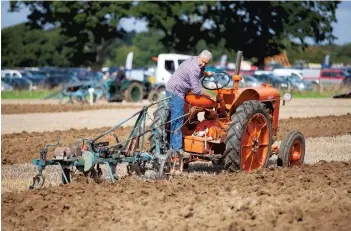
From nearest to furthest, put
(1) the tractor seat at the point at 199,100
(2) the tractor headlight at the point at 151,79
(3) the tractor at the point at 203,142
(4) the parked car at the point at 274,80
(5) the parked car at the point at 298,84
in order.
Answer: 1. (3) the tractor at the point at 203,142
2. (1) the tractor seat at the point at 199,100
3. (2) the tractor headlight at the point at 151,79
4. (4) the parked car at the point at 274,80
5. (5) the parked car at the point at 298,84

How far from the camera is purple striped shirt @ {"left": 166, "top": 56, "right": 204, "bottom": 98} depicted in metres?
10.9

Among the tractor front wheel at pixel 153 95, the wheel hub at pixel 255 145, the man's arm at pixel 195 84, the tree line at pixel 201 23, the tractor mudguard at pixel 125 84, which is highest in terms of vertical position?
the tree line at pixel 201 23

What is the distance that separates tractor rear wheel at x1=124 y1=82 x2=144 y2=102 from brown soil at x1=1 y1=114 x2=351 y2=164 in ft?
39.6

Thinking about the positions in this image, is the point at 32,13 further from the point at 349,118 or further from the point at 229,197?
the point at 229,197

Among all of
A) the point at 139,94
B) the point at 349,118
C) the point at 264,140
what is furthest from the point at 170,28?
the point at 264,140

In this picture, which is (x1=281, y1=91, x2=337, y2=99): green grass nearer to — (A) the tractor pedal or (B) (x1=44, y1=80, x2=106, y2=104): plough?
(B) (x1=44, y1=80, x2=106, y2=104): plough

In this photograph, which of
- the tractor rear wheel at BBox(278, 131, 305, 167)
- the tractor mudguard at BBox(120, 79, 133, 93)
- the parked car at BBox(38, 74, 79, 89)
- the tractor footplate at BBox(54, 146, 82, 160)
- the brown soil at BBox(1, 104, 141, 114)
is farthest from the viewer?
the parked car at BBox(38, 74, 79, 89)

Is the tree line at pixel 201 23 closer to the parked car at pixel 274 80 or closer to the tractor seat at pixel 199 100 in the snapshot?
the parked car at pixel 274 80

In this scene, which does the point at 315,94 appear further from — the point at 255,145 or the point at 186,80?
the point at 186,80

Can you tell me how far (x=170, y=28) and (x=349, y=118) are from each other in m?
34.3

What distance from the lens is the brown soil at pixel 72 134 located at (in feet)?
48.9

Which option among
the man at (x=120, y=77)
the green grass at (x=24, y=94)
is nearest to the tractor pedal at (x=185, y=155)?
the man at (x=120, y=77)

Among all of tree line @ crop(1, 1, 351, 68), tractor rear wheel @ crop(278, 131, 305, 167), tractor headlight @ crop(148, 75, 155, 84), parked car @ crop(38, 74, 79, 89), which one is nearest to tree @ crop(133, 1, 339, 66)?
tree line @ crop(1, 1, 351, 68)

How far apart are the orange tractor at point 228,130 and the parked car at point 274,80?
2920 cm
